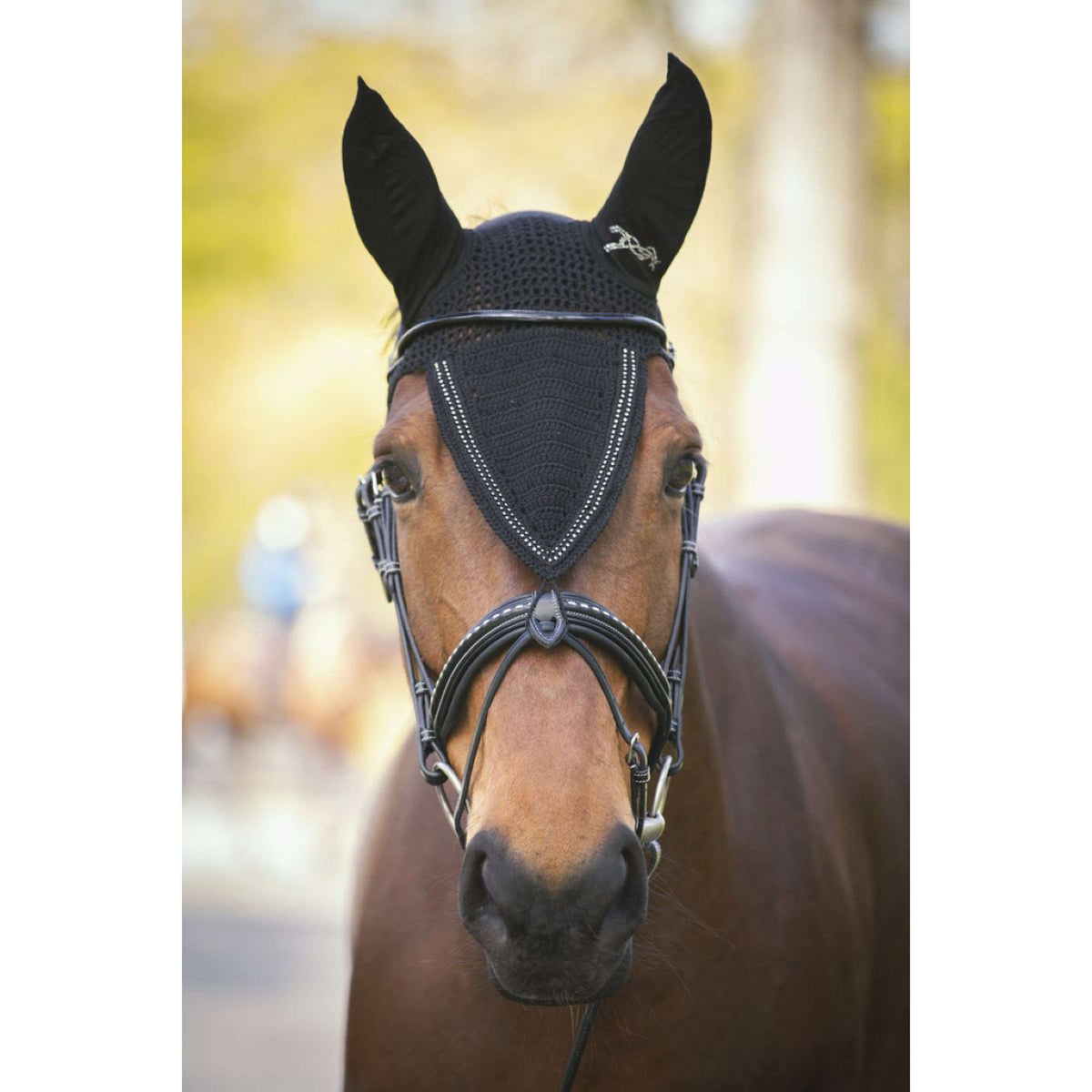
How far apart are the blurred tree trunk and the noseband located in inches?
50.4

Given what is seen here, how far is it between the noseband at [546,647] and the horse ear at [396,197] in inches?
3.4

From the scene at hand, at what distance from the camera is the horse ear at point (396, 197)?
1.44 m

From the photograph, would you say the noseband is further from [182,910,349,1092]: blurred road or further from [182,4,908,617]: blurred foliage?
[182,910,349,1092]: blurred road

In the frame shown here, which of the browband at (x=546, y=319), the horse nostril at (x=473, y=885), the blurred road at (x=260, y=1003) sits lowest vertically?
the blurred road at (x=260, y=1003)

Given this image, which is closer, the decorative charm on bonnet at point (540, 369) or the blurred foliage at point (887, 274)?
the decorative charm on bonnet at point (540, 369)

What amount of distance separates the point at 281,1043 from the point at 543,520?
188 centimetres

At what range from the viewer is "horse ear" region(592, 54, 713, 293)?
1.46 metres

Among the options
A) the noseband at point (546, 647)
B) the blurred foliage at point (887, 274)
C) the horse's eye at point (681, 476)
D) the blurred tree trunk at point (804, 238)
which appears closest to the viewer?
the noseband at point (546, 647)

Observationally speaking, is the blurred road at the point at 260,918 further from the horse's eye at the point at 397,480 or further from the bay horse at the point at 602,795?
the horse's eye at the point at 397,480

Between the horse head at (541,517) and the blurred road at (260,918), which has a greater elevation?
the horse head at (541,517)

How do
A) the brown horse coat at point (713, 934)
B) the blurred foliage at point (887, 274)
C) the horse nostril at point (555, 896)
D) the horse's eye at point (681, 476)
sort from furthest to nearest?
1. the blurred foliage at point (887, 274)
2. the brown horse coat at point (713, 934)
3. the horse's eye at point (681, 476)
4. the horse nostril at point (555, 896)

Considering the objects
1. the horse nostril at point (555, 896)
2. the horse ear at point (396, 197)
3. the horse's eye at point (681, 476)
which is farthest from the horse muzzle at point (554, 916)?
the horse ear at point (396, 197)

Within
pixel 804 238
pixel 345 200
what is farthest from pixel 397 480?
pixel 804 238
